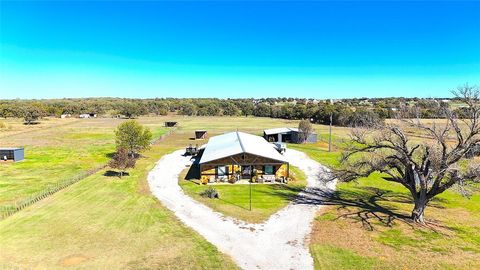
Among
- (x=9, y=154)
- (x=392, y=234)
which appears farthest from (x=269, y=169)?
(x=9, y=154)

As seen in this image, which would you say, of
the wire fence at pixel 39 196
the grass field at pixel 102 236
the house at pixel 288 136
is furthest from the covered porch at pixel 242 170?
the house at pixel 288 136

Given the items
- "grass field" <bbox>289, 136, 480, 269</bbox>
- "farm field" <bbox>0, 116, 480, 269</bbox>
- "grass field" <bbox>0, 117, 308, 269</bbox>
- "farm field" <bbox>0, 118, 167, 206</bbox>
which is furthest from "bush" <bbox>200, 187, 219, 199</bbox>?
"farm field" <bbox>0, 118, 167, 206</bbox>

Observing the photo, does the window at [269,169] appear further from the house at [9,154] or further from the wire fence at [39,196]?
the house at [9,154]

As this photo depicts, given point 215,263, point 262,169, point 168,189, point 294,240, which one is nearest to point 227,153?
point 262,169

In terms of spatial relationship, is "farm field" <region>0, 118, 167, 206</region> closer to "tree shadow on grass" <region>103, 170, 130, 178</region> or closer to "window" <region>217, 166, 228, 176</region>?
"tree shadow on grass" <region>103, 170, 130, 178</region>

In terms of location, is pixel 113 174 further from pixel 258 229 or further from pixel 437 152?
pixel 437 152

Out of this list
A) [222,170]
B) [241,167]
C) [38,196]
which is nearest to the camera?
[38,196]
